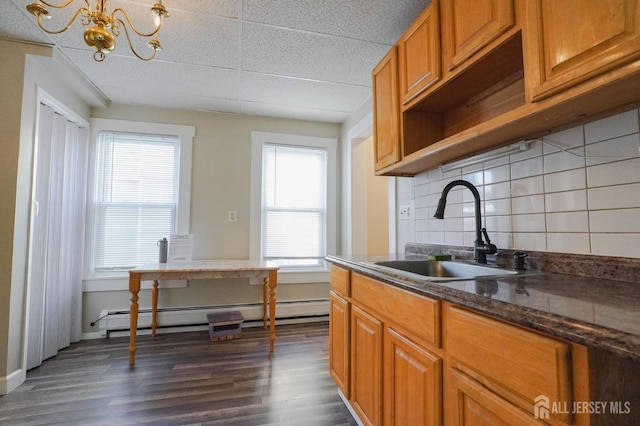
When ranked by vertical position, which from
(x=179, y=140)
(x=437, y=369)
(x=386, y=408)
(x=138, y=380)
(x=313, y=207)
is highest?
(x=179, y=140)

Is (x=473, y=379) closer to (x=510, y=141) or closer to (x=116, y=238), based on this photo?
(x=510, y=141)

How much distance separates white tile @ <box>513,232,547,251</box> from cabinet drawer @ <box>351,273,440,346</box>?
2.12 feet

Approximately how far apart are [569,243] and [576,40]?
719 millimetres

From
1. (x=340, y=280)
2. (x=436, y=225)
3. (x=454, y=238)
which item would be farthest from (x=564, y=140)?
(x=340, y=280)

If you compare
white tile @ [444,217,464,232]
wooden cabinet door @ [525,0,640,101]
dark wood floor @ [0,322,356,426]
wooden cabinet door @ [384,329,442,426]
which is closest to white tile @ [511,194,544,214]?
white tile @ [444,217,464,232]

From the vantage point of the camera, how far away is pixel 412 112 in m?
1.79

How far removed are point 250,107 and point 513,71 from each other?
2.52 metres

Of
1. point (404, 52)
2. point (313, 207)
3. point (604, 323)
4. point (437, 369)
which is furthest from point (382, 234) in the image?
point (604, 323)

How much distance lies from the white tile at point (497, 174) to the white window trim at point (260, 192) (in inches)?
86.6

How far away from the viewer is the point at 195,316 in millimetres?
3111

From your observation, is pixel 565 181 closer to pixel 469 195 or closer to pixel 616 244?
pixel 616 244

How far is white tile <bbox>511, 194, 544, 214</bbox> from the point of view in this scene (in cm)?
126

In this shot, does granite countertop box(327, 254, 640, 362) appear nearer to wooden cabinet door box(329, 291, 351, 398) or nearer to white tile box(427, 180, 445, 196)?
wooden cabinet door box(329, 291, 351, 398)

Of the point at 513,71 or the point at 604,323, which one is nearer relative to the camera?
the point at 604,323
